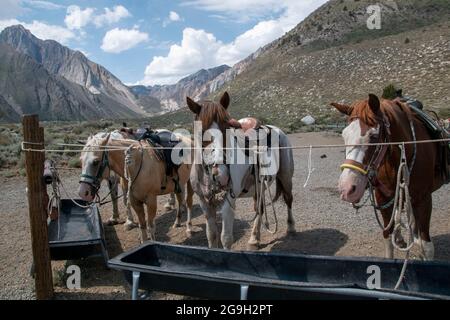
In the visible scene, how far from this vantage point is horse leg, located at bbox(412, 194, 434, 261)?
406 centimetres

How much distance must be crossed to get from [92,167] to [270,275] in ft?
9.43

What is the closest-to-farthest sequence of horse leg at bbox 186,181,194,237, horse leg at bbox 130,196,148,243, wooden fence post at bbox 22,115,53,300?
wooden fence post at bbox 22,115,53,300 < horse leg at bbox 130,196,148,243 < horse leg at bbox 186,181,194,237

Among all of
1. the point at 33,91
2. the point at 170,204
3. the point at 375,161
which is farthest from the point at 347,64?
the point at 33,91

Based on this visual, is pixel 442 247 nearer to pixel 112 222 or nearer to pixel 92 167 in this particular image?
pixel 92 167

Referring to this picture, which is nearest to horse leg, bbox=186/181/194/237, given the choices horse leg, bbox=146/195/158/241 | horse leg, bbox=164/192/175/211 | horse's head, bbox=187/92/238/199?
horse leg, bbox=146/195/158/241

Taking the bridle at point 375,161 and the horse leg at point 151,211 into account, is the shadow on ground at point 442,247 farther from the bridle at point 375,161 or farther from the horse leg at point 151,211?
the horse leg at point 151,211

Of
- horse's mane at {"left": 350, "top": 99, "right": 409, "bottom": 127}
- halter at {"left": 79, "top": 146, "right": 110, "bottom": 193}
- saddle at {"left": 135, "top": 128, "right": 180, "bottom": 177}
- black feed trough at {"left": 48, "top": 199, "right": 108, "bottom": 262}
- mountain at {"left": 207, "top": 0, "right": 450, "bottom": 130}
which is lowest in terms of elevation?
black feed trough at {"left": 48, "top": 199, "right": 108, "bottom": 262}

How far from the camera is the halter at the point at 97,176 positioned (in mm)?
5238

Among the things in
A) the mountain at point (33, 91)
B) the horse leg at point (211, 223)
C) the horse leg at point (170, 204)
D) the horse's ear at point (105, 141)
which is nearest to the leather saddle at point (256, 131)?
the horse leg at point (211, 223)

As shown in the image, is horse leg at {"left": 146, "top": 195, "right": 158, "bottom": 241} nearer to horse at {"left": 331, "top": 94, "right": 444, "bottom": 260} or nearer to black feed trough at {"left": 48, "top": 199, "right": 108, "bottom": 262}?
black feed trough at {"left": 48, "top": 199, "right": 108, "bottom": 262}

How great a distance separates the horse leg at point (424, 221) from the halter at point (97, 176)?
4050 mm

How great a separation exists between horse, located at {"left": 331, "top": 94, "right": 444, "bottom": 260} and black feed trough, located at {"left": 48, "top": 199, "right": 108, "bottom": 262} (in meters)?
3.54
